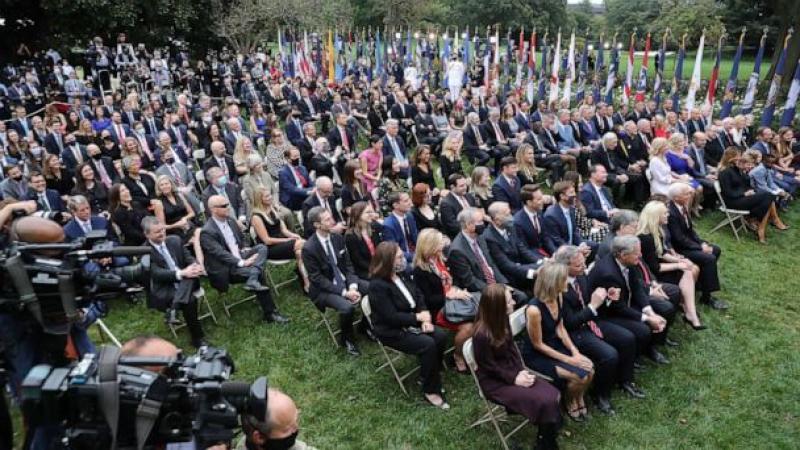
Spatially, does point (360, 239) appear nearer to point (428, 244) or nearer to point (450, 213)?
point (428, 244)

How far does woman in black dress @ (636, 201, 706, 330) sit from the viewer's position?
6.18 metres

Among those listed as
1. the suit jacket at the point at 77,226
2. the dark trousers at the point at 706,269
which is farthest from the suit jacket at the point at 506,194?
the suit jacket at the point at 77,226

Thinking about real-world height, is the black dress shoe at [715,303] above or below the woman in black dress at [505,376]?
below

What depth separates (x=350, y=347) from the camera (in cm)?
584

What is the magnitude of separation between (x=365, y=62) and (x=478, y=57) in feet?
15.0

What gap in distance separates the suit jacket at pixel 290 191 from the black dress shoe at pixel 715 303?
556 cm

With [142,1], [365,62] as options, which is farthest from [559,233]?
[142,1]

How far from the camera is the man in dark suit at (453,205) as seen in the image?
23.8ft

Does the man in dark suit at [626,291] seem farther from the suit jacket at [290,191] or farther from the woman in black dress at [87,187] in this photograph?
the woman in black dress at [87,187]

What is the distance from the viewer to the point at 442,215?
24.0ft

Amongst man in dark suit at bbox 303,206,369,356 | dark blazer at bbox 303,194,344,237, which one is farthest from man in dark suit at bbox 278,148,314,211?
man in dark suit at bbox 303,206,369,356

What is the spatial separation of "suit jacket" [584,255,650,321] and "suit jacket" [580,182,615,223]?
2.11 m

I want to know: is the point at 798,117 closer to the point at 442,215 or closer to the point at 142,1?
the point at 442,215

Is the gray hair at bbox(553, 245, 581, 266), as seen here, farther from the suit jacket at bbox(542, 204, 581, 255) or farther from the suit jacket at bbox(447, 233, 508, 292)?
the suit jacket at bbox(542, 204, 581, 255)
